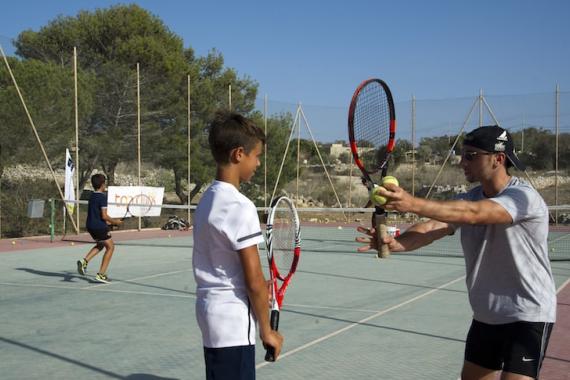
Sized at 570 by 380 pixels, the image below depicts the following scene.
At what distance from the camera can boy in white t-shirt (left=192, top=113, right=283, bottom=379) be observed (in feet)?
8.06

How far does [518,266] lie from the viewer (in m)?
2.85

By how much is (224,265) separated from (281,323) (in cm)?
398

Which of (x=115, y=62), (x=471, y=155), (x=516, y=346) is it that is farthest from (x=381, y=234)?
(x=115, y=62)

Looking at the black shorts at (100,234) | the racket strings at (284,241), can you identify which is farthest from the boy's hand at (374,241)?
the black shorts at (100,234)

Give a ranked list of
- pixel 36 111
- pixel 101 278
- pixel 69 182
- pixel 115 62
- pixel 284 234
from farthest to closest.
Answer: pixel 115 62
pixel 36 111
pixel 69 182
pixel 101 278
pixel 284 234

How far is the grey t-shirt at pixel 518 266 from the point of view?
2.83m

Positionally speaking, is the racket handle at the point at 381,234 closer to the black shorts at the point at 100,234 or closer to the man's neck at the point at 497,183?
the man's neck at the point at 497,183

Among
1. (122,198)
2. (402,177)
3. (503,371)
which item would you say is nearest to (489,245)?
(503,371)

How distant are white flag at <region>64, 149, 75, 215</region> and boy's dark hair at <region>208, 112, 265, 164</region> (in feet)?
49.1

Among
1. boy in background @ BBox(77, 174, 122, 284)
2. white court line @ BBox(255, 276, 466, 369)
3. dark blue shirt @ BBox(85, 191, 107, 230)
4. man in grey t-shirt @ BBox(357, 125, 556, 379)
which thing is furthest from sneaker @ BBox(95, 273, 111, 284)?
man in grey t-shirt @ BBox(357, 125, 556, 379)

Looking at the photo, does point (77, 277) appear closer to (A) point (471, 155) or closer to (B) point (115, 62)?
(A) point (471, 155)

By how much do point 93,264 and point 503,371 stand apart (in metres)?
9.48

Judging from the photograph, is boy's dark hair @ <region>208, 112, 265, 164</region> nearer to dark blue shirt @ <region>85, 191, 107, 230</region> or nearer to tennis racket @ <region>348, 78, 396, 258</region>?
tennis racket @ <region>348, 78, 396, 258</region>

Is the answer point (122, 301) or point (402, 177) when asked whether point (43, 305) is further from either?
point (402, 177)
